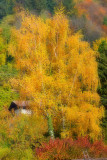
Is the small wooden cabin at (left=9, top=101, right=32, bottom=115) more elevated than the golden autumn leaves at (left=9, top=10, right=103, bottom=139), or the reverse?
the golden autumn leaves at (left=9, top=10, right=103, bottom=139)

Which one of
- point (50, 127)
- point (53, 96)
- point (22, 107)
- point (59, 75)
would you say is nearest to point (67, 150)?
point (50, 127)

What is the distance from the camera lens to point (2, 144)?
1451 centimetres

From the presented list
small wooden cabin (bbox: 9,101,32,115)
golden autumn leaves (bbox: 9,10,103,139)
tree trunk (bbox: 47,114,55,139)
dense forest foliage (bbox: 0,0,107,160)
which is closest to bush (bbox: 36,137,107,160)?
dense forest foliage (bbox: 0,0,107,160)

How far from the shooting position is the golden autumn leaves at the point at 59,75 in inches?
608

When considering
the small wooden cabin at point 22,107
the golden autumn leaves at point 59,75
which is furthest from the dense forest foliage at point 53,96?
the small wooden cabin at point 22,107

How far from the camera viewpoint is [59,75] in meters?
15.9

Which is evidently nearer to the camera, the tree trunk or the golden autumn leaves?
the golden autumn leaves

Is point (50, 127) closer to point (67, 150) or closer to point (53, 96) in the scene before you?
point (53, 96)

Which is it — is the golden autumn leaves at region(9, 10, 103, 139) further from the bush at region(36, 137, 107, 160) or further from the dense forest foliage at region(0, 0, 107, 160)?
the bush at region(36, 137, 107, 160)

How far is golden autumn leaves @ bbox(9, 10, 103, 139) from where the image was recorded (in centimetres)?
1545

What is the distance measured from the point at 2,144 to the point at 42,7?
52.2 m

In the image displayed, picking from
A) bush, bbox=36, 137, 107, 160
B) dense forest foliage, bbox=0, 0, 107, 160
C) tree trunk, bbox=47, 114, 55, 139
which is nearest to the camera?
bush, bbox=36, 137, 107, 160

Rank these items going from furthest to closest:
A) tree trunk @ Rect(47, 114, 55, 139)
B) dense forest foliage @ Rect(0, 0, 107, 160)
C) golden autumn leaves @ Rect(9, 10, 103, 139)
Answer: tree trunk @ Rect(47, 114, 55, 139), golden autumn leaves @ Rect(9, 10, 103, 139), dense forest foliage @ Rect(0, 0, 107, 160)

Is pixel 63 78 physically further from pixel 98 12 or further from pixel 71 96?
pixel 98 12
